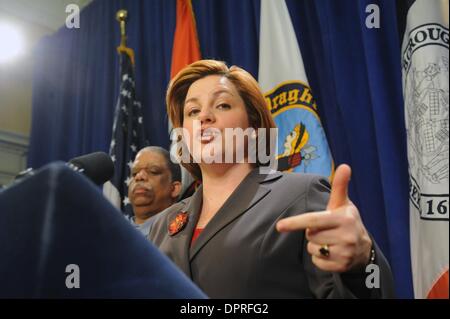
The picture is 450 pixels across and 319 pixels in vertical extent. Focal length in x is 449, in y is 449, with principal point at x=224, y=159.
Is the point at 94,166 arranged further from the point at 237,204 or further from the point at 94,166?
the point at 237,204

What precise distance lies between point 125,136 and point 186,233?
2078mm

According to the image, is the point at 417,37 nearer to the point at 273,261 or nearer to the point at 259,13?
the point at 259,13

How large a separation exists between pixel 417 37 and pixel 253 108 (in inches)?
33.9

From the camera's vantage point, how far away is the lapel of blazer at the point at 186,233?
0.89 m

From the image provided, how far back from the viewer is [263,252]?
2.65ft

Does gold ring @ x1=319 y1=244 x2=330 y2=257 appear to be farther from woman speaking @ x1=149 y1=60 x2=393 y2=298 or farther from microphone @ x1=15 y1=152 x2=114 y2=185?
microphone @ x1=15 y1=152 x2=114 y2=185

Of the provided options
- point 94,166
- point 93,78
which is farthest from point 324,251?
point 93,78

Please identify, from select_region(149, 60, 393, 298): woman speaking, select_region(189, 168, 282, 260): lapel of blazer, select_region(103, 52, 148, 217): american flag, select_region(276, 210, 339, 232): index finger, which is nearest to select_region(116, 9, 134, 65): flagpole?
select_region(103, 52, 148, 217): american flag

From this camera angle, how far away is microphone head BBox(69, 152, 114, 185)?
0.83m

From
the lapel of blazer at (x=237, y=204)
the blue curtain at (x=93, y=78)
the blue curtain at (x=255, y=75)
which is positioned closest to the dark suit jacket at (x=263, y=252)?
the lapel of blazer at (x=237, y=204)

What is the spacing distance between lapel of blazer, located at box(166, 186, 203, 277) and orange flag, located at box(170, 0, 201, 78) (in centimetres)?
168

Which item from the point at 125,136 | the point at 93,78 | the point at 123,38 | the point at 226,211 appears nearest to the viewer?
the point at 226,211

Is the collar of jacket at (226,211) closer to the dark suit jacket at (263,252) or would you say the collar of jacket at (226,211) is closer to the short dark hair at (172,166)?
the dark suit jacket at (263,252)

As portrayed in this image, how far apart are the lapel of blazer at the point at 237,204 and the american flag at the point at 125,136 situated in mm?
1865
